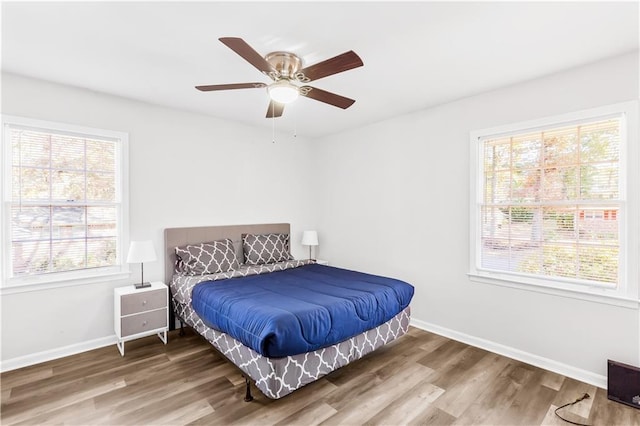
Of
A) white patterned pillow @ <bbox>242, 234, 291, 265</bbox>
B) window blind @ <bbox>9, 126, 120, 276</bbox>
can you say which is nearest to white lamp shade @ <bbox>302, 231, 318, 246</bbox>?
white patterned pillow @ <bbox>242, 234, 291, 265</bbox>

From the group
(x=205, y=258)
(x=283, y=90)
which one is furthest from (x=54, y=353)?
(x=283, y=90)

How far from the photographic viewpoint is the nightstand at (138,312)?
3074mm

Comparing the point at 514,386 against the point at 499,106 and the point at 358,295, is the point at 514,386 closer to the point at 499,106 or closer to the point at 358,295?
the point at 358,295

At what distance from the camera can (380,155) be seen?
14.2ft

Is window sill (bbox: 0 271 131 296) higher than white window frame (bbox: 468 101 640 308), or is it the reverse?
white window frame (bbox: 468 101 640 308)

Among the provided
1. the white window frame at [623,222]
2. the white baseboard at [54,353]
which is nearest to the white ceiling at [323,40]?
the white window frame at [623,222]

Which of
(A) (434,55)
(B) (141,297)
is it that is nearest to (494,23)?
(A) (434,55)

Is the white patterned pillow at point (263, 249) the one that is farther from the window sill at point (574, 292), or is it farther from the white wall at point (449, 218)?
the window sill at point (574, 292)

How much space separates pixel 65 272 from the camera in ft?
10.3

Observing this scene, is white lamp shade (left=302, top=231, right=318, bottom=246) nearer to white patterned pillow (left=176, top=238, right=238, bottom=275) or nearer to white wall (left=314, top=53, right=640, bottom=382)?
white wall (left=314, top=53, right=640, bottom=382)

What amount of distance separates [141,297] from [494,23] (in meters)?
3.78

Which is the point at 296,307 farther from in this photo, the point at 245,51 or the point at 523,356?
the point at 523,356

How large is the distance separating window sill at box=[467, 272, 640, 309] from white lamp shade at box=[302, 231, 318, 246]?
2373mm

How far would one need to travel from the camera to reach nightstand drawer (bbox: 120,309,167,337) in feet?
10.1
